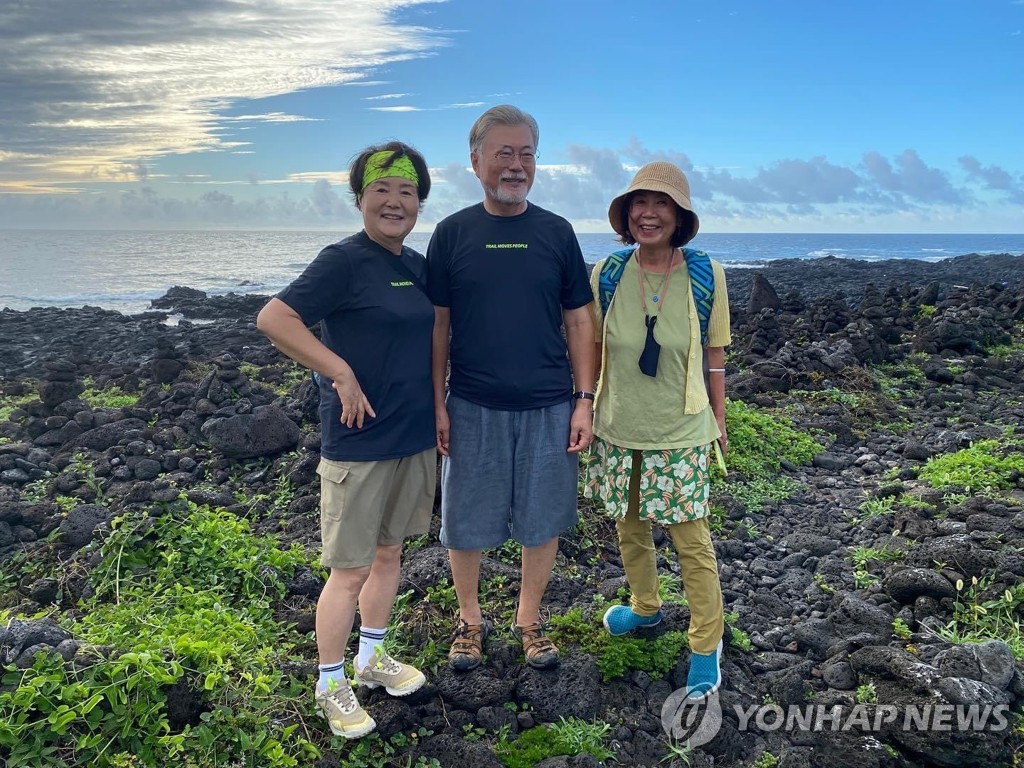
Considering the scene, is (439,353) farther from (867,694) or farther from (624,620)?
(867,694)

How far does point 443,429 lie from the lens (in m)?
3.64

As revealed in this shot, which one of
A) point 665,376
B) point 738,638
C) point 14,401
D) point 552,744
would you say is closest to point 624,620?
point 738,638

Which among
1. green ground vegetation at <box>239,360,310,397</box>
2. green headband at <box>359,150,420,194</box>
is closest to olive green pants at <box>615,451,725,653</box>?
green headband at <box>359,150,420,194</box>

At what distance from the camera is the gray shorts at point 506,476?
3.63 m

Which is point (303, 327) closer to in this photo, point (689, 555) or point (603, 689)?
point (689, 555)

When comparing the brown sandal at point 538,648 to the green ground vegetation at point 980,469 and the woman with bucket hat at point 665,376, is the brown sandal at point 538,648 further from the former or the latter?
the green ground vegetation at point 980,469

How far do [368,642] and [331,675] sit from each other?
262mm

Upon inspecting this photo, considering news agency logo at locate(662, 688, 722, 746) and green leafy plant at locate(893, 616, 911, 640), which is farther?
green leafy plant at locate(893, 616, 911, 640)

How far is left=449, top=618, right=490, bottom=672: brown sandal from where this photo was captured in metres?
3.84

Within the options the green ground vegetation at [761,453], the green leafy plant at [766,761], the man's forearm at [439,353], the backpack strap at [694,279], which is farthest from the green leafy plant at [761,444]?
the man's forearm at [439,353]

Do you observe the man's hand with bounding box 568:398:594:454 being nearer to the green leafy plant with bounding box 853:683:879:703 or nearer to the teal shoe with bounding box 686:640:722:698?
the teal shoe with bounding box 686:640:722:698

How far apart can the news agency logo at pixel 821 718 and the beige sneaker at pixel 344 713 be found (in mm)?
1412

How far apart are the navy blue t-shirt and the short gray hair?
684 mm

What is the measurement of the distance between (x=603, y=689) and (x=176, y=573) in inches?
103
